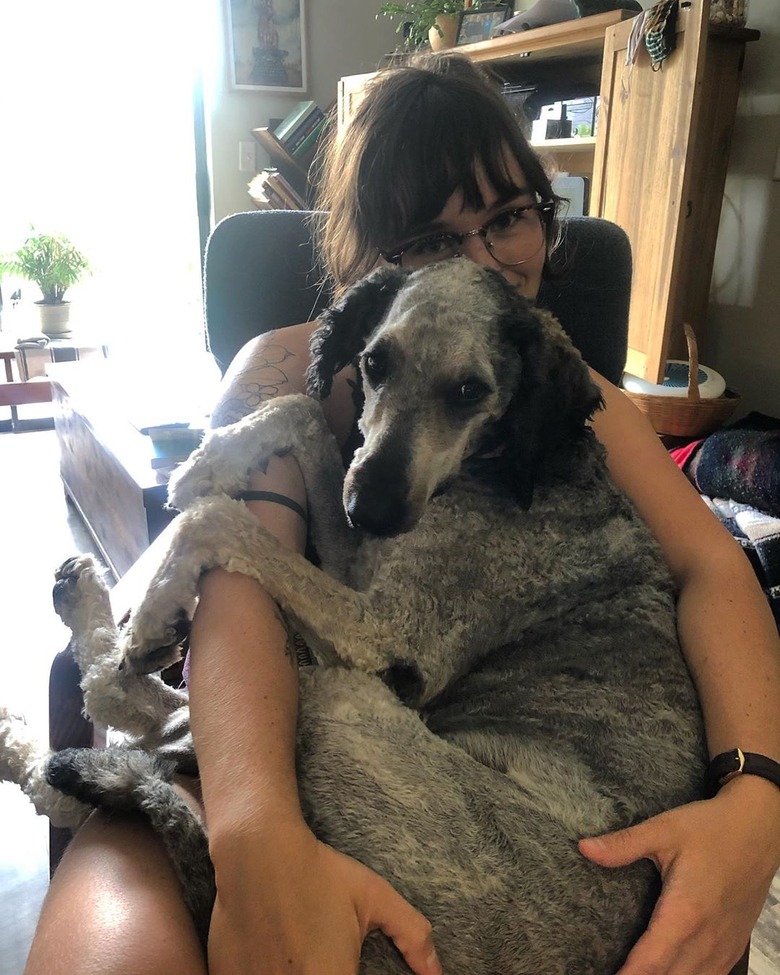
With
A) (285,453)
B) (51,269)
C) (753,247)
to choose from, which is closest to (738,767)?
(285,453)

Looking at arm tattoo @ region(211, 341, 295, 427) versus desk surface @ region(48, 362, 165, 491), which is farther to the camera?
desk surface @ region(48, 362, 165, 491)

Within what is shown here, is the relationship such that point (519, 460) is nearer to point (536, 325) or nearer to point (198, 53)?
point (536, 325)

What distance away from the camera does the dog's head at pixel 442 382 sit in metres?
1.12

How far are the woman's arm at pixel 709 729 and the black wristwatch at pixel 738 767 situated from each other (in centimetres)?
1

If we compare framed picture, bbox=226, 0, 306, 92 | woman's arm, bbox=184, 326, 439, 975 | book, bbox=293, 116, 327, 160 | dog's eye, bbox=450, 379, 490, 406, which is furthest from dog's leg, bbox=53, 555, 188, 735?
framed picture, bbox=226, 0, 306, 92

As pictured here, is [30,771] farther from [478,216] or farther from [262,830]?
[478,216]

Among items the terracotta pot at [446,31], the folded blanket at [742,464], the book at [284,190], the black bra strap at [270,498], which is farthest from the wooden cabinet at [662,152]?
the book at [284,190]

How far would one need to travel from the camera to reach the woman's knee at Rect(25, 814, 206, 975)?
2.60 feet

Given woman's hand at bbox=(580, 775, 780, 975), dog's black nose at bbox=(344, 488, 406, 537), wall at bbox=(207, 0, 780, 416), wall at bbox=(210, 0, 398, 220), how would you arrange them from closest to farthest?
woman's hand at bbox=(580, 775, 780, 975) < dog's black nose at bbox=(344, 488, 406, 537) < wall at bbox=(207, 0, 780, 416) < wall at bbox=(210, 0, 398, 220)

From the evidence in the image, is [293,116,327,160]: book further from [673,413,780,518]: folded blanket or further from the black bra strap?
the black bra strap

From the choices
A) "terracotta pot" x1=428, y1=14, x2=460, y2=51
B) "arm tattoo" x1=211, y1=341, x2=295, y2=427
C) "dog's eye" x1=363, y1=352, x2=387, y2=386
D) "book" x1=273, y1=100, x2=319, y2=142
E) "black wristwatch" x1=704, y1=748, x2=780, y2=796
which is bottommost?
"black wristwatch" x1=704, y1=748, x2=780, y2=796

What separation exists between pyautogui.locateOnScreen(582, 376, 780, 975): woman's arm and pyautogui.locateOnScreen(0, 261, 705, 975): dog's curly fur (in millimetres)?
33

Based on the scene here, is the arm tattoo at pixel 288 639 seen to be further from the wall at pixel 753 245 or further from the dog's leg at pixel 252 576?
the wall at pixel 753 245

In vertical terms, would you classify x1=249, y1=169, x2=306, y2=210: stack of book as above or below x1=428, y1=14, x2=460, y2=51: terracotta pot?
below
